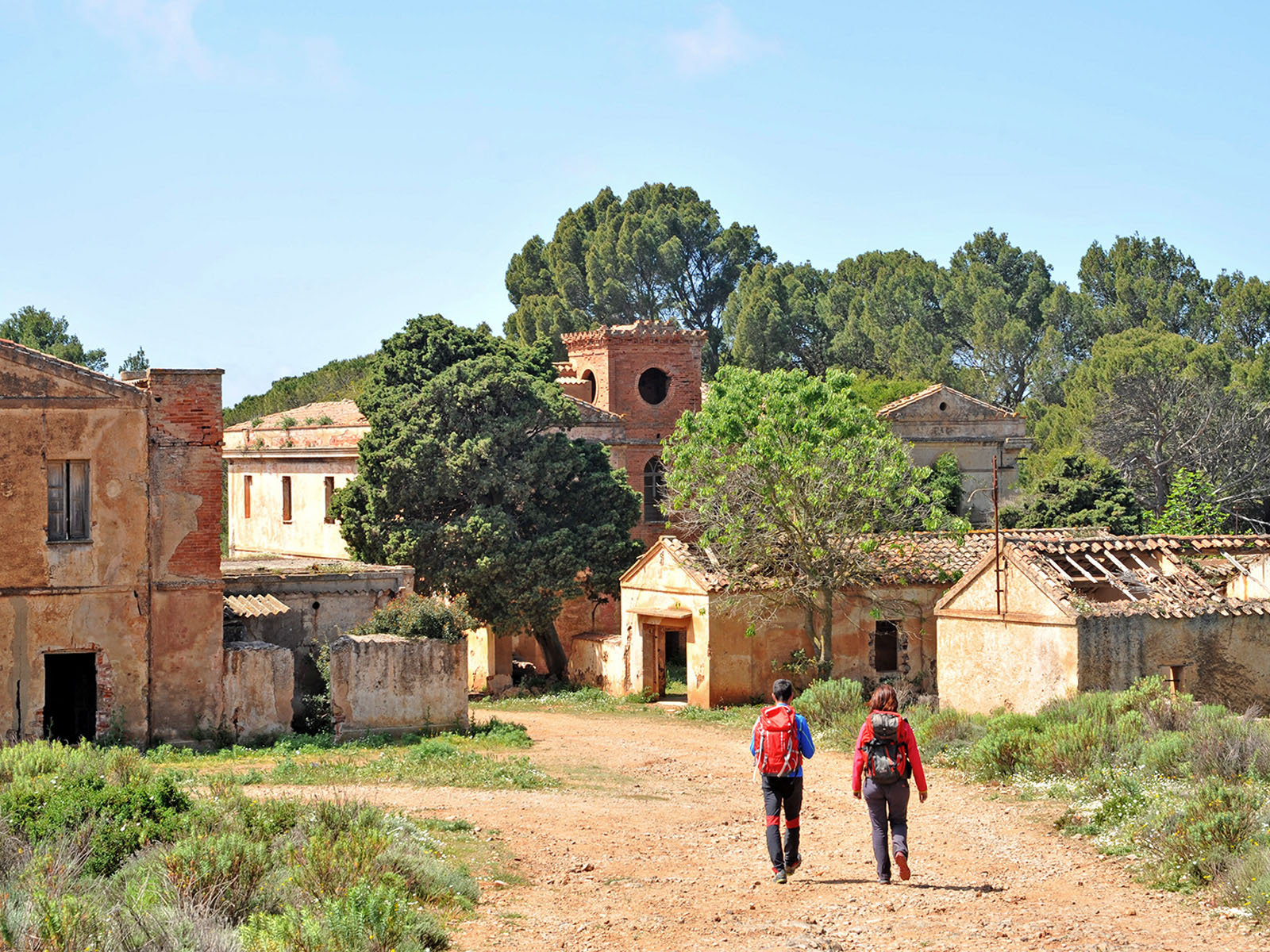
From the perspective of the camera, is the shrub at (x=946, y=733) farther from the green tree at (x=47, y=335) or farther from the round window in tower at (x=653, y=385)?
the green tree at (x=47, y=335)

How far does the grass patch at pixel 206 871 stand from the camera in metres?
8.98

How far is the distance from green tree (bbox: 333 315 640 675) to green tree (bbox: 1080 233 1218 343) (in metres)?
32.9

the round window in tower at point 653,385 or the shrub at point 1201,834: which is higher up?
the round window in tower at point 653,385

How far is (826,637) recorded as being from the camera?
1171 inches

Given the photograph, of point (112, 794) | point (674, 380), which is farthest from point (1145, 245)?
point (112, 794)

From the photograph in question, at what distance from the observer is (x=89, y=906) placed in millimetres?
9219

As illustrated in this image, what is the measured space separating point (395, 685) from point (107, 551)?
484 centimetres

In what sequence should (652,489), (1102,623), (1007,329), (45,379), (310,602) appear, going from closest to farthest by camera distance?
(45,379) < (1102,623) < (310,602) < (652,489) < (1007,329)

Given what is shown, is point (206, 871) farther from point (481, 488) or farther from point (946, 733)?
point (481, 488)

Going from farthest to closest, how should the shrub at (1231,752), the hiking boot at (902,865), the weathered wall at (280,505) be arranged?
the weathered wall at (280,505) < the shrub at (1231,752) < the hiking boot at (902,865)

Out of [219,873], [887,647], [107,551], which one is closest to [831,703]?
[887,647]

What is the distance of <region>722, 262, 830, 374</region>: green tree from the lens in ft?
193

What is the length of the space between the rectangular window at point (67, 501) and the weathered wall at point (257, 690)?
291 centimetres

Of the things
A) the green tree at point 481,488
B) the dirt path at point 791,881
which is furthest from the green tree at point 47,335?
the dirt path at point 791,881
